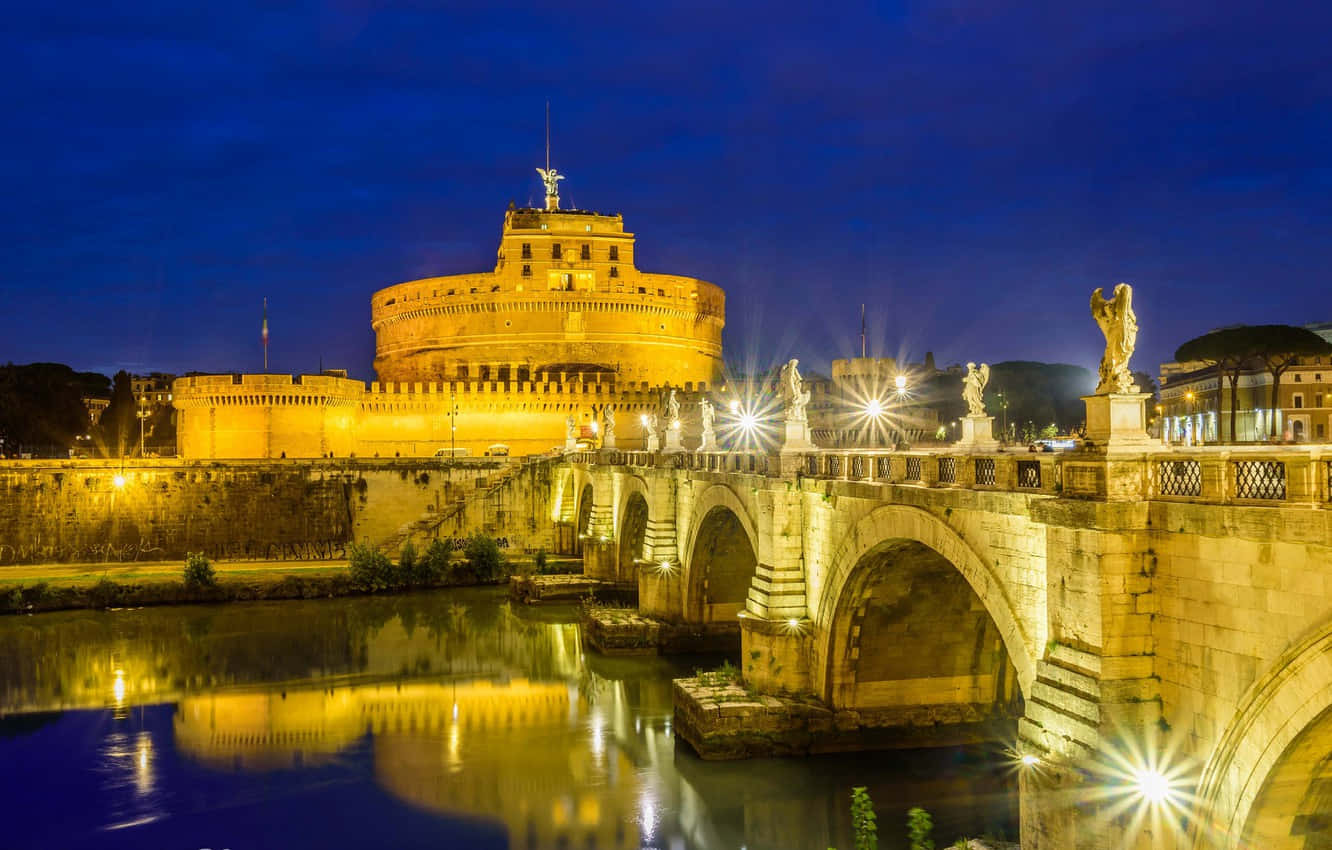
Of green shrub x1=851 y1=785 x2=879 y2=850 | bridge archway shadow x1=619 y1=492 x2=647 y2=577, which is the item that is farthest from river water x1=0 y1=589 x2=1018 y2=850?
bridge archway shadow x1=619 y1=492 x2=647 y2=577

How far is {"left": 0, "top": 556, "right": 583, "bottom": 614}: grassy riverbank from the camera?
117 feet

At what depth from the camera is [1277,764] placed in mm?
7590

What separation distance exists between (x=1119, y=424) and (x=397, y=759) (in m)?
15.1

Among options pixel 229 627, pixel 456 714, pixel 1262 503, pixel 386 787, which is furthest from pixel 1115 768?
pixel 229 627

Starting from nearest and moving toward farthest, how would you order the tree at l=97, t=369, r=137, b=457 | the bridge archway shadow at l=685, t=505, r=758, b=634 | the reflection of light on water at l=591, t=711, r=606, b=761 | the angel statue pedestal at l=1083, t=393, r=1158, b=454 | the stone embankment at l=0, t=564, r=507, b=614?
the angel statue pedestal at l=1083, t=393, r=1158, b=454
the reflection of light on water at l=591, t=711, r=606, b=761
the bridge archway shadow at l=685, t=505, r=758, b=634
the stone embankment at l=0, t=564, r=507, b=614
the tree at l=97, t=369, r=137, b=457

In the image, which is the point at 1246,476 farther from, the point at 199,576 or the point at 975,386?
the point at 199,576

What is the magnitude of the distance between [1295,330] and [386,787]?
101 ft

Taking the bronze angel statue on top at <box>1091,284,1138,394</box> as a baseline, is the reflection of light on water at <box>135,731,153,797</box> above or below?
below

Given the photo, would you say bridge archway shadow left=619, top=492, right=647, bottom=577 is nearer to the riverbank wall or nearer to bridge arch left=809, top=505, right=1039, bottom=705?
the riverbank wall

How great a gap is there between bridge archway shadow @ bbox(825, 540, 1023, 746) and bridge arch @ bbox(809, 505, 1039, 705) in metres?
0.05

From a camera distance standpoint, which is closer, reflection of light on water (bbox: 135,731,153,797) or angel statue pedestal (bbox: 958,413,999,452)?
angel statue pedestal (bbox: 958,413,999,452)

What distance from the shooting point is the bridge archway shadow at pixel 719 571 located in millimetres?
25391

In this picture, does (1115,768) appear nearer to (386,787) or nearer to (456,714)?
(386,787)

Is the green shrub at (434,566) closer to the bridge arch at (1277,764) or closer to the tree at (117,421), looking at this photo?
the bridge arch at (1277,764)
